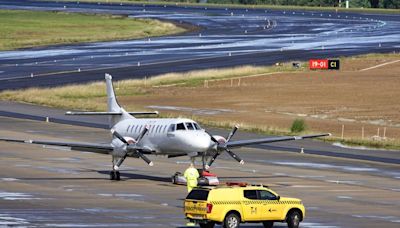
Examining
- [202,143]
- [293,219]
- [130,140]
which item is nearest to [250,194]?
[293,219]

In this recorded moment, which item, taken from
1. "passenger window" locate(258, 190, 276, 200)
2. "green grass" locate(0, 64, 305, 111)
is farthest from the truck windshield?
"green grass" locate(0, 64, 305, 111)

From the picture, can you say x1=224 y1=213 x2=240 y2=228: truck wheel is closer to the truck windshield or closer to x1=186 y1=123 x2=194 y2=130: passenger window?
the truck windshield

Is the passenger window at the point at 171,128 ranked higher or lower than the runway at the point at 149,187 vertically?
higher

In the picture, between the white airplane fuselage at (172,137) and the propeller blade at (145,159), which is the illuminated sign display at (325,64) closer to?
the white airplane fuselage at (172,137)

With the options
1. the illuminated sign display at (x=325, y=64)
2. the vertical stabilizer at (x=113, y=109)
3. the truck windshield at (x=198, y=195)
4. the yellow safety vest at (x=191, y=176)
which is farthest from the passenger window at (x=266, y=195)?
the illuminated sign display at (x=325, y=64)

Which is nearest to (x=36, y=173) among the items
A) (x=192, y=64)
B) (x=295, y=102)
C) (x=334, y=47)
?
(x=295, y=102)

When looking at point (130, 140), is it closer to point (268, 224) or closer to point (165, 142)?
point (165, 142)

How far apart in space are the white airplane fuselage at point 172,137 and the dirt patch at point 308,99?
29512 mm

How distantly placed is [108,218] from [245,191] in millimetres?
6581

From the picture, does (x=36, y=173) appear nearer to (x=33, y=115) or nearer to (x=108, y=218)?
(x=108, y=218)

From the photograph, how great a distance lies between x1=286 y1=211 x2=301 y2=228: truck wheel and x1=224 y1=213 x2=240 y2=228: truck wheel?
2.32 meters

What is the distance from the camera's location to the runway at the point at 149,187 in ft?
158

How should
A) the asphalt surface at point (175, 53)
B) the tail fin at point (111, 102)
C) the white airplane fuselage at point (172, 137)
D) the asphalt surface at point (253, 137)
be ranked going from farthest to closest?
the asphalt surface at point (175, 53) < the asphalt surface at point (253, 137) < the tail fin at point (111, 102) < the white airplane fuselage at point (172, 137)

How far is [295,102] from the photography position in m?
112
